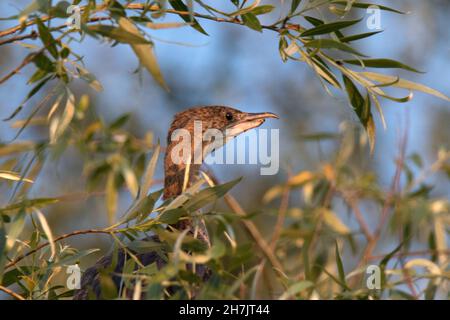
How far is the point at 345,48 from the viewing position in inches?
111

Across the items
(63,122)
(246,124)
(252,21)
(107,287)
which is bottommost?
(107,287)

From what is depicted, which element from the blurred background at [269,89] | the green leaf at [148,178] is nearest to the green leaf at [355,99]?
the green leaf at [148,178]

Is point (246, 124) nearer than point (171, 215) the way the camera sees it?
No

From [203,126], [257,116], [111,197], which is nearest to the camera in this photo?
[111,197]

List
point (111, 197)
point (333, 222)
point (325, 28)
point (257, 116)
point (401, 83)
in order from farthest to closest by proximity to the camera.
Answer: point (257, 116)
point (333, 222)
point (401, 83)
point (325, 28)
point (111, 197)

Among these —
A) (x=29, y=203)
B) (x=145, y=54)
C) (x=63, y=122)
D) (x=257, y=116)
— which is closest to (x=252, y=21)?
(x=145, y=54)

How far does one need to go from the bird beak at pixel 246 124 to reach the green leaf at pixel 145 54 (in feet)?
8.03

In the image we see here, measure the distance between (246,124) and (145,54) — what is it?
2563mm

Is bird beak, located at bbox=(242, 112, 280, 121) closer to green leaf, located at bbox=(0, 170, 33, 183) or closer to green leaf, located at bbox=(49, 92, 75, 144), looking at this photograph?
green leaf, located at bbox=(0, 170, 33, 183)

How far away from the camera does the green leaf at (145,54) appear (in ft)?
8.44

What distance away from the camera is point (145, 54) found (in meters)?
2.59

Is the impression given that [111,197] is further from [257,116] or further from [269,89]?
[269,89]
